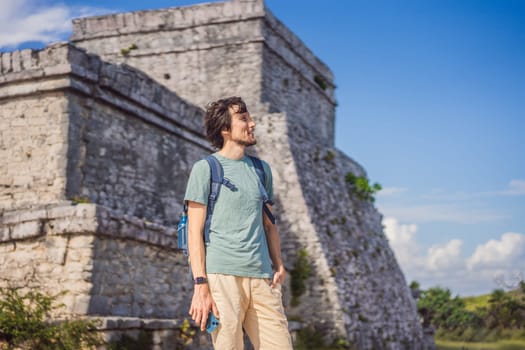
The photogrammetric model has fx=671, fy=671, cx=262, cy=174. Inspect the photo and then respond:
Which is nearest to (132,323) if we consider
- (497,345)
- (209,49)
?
(497,345)

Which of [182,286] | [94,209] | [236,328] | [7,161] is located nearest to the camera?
[236,328]

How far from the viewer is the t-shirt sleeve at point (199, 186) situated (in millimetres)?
3453

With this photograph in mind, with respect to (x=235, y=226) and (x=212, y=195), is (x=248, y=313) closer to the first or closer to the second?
(x=235, y=226)

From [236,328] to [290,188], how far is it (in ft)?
35.1

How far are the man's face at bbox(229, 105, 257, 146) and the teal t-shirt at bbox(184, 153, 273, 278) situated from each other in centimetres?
17

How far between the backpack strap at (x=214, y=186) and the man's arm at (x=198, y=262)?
0.03 meters

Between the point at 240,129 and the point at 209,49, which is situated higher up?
the point at 209,49

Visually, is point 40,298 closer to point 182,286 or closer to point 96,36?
point 182,286

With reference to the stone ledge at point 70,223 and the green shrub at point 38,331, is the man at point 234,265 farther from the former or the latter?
the stone ledge at point 70,223

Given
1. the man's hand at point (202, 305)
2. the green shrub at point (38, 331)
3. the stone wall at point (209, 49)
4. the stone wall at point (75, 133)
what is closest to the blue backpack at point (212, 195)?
the man's hand at point (202, 305)

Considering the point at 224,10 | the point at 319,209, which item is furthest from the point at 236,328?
the point at 224,10

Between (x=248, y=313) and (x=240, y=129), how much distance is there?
0.99m

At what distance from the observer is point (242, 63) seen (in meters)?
15.9

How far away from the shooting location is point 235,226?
3480mm
